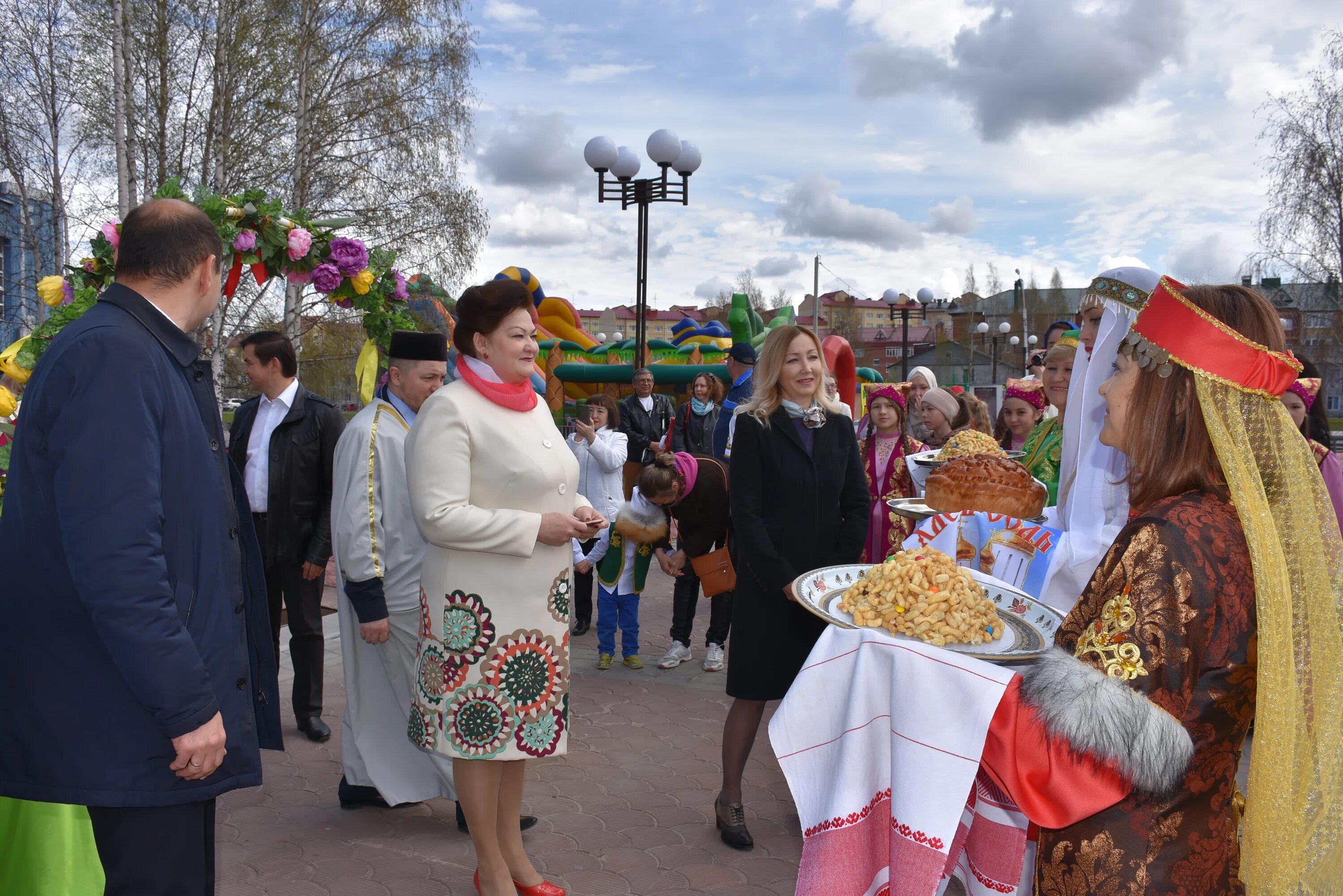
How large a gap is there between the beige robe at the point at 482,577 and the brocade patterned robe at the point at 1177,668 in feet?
5.81

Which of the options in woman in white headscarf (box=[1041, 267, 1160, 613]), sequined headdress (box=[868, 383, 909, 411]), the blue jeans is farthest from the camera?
the blue jeans

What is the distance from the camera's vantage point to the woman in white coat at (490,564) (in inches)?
114

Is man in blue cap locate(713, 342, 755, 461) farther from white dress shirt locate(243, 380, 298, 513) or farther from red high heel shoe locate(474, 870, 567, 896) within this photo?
red high heel shoe locate(474, 870, 567, 896)

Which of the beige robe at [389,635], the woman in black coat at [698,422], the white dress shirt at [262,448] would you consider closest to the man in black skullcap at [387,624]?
the beige robe at [389,635]

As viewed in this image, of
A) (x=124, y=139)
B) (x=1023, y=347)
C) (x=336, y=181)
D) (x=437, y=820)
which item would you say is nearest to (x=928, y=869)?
(x=437, y=820)

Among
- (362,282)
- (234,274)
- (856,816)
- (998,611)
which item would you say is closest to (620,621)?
(362,282)

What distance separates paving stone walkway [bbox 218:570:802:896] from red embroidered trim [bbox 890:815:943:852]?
76.4 inches

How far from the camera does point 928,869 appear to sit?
5.42 feet

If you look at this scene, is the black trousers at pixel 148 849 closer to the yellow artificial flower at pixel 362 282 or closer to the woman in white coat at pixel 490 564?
the woman in white coat at pixel 490 564

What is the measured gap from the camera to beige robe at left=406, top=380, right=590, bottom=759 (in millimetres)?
2871

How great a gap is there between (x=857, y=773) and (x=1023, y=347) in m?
49.0

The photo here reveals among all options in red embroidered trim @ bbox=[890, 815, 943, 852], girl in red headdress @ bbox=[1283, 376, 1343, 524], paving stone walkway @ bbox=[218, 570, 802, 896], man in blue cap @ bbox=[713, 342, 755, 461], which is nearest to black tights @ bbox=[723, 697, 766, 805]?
paving stone walkway @ bbox=[218, 570, 802, 896]

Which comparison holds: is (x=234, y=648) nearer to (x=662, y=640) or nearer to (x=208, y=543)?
(x=208, y=543)

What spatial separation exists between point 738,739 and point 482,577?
55.9 inches
